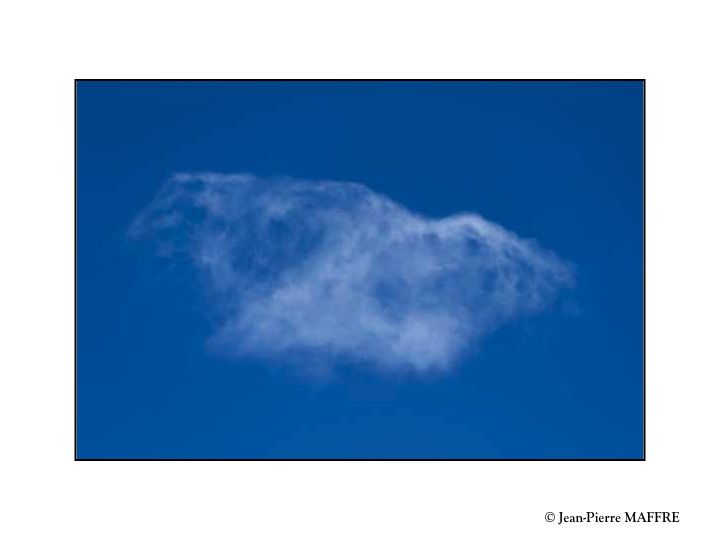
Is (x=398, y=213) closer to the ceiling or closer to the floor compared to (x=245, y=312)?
closer to the ceiling

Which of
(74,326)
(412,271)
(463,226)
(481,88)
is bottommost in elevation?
(74,326)

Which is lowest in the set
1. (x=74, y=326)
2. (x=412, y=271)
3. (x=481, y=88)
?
(x=74, y=326)

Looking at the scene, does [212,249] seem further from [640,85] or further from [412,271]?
[640,85]

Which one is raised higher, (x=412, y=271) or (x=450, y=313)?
(x=412, y=271)

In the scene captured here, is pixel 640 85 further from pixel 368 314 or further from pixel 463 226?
pixel 368 314

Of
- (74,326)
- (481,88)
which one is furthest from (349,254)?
(74,326)

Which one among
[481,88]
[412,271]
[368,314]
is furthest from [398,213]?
[481,88]
